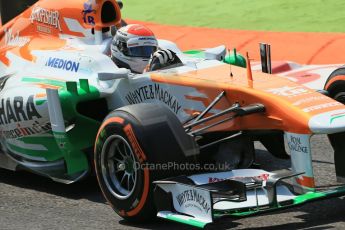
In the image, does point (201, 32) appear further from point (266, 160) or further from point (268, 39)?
point (266, 160)

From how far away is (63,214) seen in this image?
728 cm

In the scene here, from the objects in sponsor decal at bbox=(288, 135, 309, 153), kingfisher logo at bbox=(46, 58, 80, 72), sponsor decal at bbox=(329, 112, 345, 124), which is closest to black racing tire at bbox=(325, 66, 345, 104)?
sponsor decal at bbox=(329, 112, 345, 124)

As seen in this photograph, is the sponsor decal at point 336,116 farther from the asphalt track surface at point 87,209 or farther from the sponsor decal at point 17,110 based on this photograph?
the sponsor decal at point 17,110

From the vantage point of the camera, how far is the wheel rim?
273 inches

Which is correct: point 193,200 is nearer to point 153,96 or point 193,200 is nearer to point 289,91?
point 289,91

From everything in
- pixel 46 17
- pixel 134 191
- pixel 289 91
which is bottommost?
pixel 134 191

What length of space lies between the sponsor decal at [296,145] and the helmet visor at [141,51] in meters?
2.08

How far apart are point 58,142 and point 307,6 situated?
748 cm

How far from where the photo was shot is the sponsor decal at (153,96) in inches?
295

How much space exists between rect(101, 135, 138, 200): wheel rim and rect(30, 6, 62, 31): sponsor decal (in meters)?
2.38

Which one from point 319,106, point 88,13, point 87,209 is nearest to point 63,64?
point 88,13

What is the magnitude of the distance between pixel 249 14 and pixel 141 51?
6554 mm

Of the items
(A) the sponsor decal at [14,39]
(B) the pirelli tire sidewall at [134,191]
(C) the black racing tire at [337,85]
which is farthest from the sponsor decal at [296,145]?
(A) the sponsor decal at [14,39]

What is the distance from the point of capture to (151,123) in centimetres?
669
